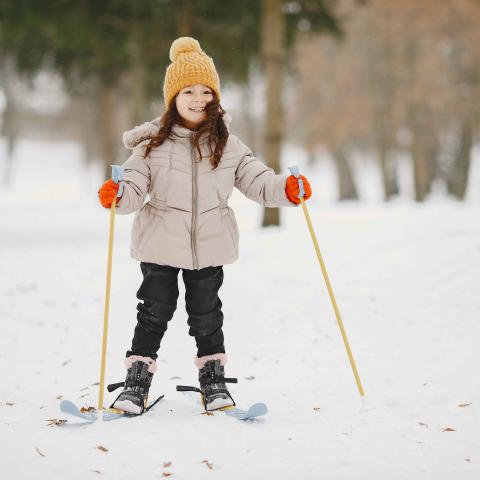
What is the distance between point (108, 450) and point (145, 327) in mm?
764

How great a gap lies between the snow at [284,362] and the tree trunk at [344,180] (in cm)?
984

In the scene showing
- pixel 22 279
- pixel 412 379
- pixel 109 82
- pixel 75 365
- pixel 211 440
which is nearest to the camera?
pixel 211 440

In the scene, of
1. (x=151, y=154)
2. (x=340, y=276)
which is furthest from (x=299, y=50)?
(x=151, y=154)

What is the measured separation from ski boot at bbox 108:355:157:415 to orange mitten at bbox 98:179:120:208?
0.93m

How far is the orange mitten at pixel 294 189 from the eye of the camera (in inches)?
123

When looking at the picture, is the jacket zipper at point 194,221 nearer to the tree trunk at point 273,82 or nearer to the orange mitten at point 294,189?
the orange mitten at point 294,189

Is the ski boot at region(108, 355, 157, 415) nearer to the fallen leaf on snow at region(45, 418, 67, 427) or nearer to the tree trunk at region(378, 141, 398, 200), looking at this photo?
the fallen leaf on snow at region(45, 418, 67, 427)

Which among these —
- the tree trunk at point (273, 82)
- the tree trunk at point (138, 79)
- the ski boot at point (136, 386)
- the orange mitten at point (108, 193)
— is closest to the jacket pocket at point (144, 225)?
the orange mitten at point (108, 193)

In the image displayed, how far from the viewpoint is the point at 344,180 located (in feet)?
60.2

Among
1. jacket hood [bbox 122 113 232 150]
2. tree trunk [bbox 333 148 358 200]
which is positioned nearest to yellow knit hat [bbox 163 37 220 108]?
jacket hood [bbox 122 113 232 150]

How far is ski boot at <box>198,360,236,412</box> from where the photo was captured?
3.14 metres

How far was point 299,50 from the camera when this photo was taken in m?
17.1

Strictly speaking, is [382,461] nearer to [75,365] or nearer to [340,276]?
[75,365]

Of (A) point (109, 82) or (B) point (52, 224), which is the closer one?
(B) point (52, 224)
